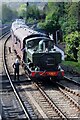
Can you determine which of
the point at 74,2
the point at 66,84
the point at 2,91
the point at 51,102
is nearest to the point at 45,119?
the point at 51,102

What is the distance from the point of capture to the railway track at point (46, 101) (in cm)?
1372

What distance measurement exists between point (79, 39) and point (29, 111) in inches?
765

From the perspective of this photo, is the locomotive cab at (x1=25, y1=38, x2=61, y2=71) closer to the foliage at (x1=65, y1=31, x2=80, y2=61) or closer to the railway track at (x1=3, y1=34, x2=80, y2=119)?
the railway track at (x1=3, y1=34, x2=80, y2=119)

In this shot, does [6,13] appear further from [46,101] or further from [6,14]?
[46,101]

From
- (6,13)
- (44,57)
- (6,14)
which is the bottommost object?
(6,14)

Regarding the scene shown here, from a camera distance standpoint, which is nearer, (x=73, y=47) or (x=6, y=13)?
(x=73, y=47)

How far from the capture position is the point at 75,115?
13.5 meters

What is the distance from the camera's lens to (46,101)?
15781 mm

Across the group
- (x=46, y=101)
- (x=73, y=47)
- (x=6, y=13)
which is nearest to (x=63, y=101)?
(x=46, y=101)

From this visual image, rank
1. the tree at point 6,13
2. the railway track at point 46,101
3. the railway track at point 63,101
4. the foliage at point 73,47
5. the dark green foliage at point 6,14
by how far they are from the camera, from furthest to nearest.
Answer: the dark green foliage at point 6,14 → the tree at point 6,13 → the foliage at point 73,47 → the railway track at point 63,101 → the railway track at point 46,101

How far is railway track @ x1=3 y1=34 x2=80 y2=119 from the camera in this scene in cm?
1372

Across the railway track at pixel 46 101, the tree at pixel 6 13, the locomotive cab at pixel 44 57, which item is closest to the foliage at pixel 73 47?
the locomotive cab at pixel 44 57

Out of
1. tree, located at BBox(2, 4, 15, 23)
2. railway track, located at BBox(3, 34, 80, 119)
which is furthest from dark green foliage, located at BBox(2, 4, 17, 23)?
railway track, located at BBox(3, 34, 80, 119)

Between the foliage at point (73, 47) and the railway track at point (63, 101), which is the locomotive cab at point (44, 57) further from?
the foliage at point (73, 47)
